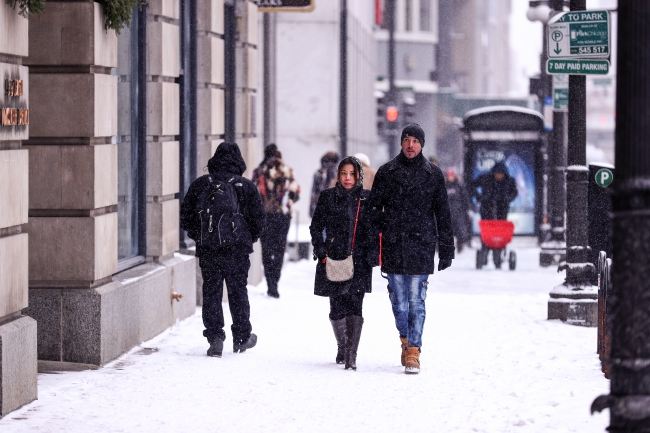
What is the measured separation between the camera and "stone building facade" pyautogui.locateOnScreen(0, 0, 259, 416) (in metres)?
7.96

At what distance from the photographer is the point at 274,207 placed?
1527 centimetres

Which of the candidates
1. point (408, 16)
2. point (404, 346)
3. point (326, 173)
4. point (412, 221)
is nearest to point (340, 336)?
point (404, 346)

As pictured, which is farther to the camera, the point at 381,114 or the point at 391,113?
the point at 391,113

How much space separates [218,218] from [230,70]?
18.7ft

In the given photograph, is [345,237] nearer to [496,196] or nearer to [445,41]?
[496,196]

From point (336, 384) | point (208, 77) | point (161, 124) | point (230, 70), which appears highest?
point (230, 70)

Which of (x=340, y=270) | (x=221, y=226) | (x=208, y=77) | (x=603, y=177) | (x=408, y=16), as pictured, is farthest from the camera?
(x=408, y=16)

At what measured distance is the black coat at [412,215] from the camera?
9.53m

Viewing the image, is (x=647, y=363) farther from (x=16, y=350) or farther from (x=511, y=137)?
(x=511, y=137)

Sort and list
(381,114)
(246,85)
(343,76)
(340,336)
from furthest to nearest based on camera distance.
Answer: (381,114)
(343,76)
(246,85)
(340,336)

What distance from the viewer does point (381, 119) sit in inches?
1214

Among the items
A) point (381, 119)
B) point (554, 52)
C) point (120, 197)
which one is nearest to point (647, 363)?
point (120, 197)

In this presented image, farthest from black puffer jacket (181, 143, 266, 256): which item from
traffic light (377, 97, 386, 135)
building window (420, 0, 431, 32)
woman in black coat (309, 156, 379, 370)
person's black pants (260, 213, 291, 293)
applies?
building window (420, 0, 431, 32)

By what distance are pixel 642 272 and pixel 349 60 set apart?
2919cm
